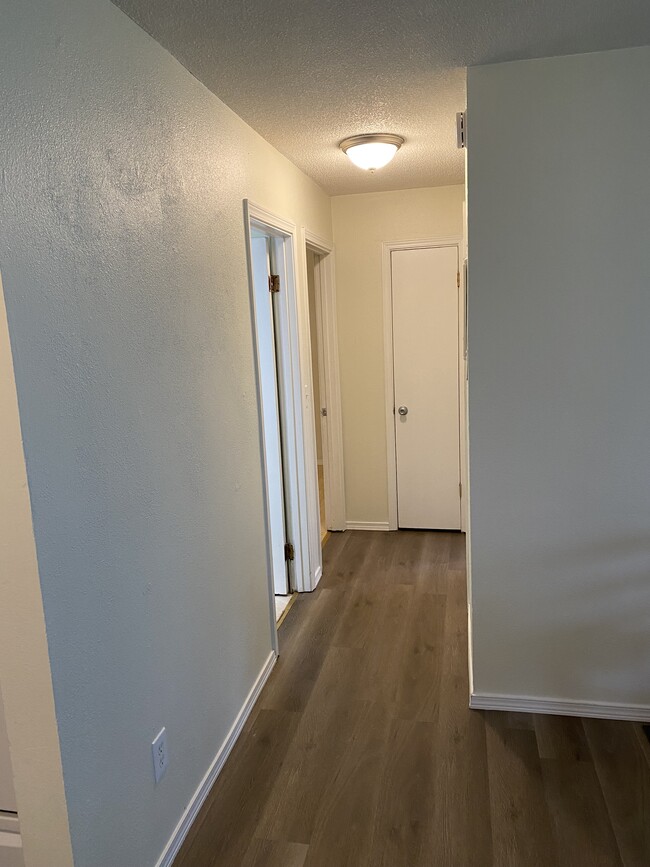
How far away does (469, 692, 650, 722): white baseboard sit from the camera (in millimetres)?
2436

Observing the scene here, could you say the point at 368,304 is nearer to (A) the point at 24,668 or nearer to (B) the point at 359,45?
(B) the point at 359,45

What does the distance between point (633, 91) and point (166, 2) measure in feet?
4.93

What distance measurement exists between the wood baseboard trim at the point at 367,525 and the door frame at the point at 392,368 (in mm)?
45

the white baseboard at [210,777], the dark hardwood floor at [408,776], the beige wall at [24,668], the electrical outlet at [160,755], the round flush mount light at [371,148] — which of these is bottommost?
the dark hardwood floor at [408,776]

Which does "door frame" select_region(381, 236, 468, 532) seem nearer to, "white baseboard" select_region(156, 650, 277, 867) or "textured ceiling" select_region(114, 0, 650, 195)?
"textured ceiling" select_region(114, 0, 650, 195)

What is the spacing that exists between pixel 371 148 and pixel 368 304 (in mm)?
1549

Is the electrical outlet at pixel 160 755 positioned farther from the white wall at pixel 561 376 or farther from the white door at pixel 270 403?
the white door at pixel 270 403

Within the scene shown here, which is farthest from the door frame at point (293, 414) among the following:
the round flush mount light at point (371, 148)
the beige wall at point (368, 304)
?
the beige wall at point (368, 304)

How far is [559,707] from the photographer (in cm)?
250

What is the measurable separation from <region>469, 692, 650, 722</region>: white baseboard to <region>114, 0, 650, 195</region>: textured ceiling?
2315 mm

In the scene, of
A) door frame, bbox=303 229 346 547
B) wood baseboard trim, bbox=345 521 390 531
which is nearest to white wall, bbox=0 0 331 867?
door frame, bbox=303 229 346 547

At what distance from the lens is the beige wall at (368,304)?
4.30 m

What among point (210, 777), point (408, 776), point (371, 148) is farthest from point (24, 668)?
point (371, 148)

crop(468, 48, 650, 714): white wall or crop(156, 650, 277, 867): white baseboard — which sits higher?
crop(468, 48, 650, 714): white wall
